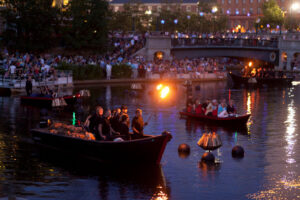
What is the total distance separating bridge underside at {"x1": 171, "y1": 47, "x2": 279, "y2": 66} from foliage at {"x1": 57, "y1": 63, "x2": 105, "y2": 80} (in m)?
24.2

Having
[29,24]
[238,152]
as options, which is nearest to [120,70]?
[29,24]

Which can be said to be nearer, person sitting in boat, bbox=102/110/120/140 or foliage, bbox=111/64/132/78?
person sitting in boat, bbox=102/110/120/140

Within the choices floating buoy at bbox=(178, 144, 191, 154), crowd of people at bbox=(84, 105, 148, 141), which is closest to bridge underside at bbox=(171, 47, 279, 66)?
floating buoy at bbox=(178, 144, 191, 154)

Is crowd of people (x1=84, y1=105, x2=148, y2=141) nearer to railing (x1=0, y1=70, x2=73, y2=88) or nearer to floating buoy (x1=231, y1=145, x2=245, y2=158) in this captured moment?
floating buoy (x1=231, y1=145, x2=245, y2=158)

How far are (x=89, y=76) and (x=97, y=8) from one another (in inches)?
576

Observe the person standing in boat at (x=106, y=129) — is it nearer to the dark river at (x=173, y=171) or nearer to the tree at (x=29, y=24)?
the dark river at (x=173, y=171)

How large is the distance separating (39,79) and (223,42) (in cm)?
4271

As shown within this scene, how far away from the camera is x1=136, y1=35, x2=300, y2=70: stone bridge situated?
80438mm

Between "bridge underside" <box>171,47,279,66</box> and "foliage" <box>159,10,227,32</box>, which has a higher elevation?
"foliage" <box>159,10,227,32</box>

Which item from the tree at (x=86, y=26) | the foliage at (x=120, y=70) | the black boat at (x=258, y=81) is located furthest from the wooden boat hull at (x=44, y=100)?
the black boat at (x=258, y=81)

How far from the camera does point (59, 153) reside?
23938 mm

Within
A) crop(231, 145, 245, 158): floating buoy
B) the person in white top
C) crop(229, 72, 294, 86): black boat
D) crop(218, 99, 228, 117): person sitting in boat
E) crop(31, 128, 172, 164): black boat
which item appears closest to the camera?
crop(31, 128, 172, 164): black boat

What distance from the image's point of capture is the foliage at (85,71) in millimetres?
58175

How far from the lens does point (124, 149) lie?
2069cm
